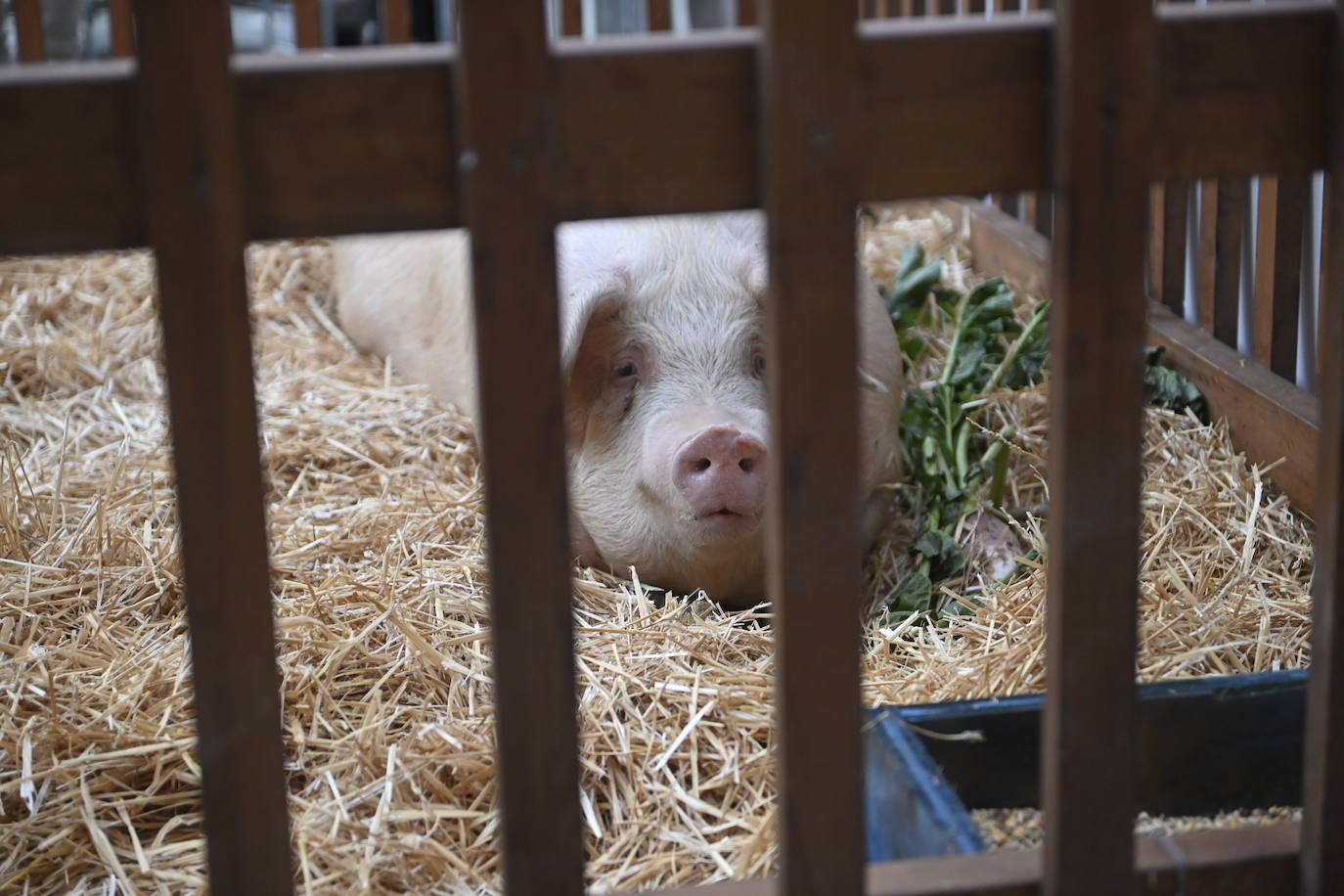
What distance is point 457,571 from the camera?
9.57 ft

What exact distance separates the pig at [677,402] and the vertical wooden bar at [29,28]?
2.77 meters

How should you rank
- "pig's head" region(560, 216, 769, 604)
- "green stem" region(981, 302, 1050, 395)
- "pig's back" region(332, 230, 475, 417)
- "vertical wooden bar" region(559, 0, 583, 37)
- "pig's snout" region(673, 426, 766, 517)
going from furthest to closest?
"vertical wooden bar" region(559, 0, 583, 37)
"pig's back" region(332, 230, 475, 417)
"green stem" region(981, 302, 1050, 395)
"pig's head" region(560, 216, 769, 604)
"pig's snout" region(673, 426, 766, 517)

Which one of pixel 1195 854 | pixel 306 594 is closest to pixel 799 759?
pixel 1195 854

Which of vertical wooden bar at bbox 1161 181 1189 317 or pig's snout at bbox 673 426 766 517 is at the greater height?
vertical wooden bar at bbox 1161 181 1189 317

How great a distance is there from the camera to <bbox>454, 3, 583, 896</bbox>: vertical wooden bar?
51.7 inches

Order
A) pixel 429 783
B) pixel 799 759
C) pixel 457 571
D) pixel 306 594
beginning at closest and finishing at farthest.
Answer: pixel 799 759 → pixel 429 783 → pixel 306 594 → pixel 457 571

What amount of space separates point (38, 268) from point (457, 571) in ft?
8.90

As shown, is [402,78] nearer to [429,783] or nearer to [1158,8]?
[1158,8]

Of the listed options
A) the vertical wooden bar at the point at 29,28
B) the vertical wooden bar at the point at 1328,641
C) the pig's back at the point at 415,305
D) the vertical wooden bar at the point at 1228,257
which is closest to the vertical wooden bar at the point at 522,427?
the vertical wooden bar at the point at 1328,641

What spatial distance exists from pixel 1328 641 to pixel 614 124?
0.91 metres

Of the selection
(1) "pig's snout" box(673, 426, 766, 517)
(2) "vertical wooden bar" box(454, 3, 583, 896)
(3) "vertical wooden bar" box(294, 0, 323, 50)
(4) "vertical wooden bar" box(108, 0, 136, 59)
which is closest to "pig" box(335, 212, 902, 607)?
(1) "pig's snout" box(673, 426, 766, 517)

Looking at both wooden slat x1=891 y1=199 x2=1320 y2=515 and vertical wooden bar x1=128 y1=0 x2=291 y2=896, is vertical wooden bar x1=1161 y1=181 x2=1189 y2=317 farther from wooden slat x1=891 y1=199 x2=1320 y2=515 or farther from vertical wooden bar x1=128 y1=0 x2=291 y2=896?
vertical wooden bar x1=128 y1=0 x2=291 y2=896

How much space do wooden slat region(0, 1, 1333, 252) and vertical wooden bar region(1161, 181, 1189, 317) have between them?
7.97 feet

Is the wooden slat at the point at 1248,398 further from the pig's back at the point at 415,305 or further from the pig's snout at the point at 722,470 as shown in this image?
the pig's back at the point at 415,305
